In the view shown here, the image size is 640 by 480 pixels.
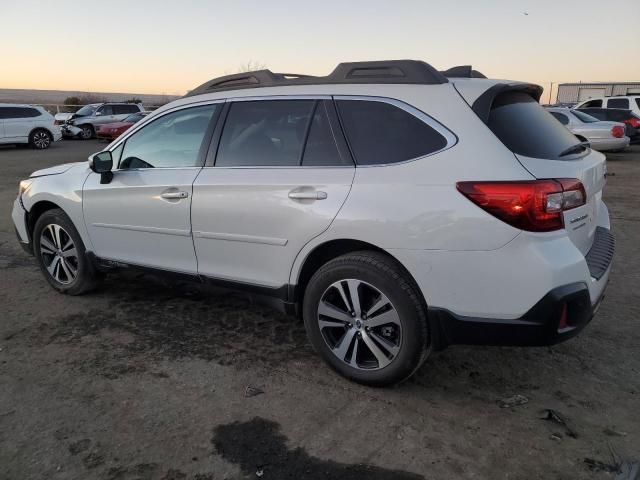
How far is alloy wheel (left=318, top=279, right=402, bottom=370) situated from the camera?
308cm

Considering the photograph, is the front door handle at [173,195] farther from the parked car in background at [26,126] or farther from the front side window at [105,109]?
the front side window at [105,109]

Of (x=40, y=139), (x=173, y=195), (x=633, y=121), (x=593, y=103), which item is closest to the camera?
(x=173, y=195)

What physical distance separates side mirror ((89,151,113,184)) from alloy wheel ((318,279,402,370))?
212cm

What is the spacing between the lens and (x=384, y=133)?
308 cm

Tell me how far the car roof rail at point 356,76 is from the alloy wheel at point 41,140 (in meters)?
20.3

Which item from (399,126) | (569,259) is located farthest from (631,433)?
(399,126)

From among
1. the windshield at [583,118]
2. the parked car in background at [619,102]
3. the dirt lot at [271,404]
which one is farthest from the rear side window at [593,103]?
the dirt lot at [271,404]

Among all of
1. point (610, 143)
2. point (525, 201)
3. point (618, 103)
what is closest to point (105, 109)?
point (610, 143)

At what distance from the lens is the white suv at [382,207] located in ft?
8.82

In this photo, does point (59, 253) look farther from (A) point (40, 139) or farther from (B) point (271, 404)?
(A) point (40, 139)

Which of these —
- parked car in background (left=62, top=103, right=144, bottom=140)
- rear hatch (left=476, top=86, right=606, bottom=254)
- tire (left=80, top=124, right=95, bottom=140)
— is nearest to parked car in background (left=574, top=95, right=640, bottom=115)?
rear hatch (left=476, top=86, right=606, bottom=254)

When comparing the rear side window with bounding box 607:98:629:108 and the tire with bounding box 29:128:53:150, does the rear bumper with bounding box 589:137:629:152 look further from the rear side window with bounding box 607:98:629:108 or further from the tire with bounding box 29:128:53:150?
the tire with bounding box 29:128:53:150

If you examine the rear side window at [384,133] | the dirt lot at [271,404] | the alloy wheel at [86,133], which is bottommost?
the alloy wheel at [86,133]

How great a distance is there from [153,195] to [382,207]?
1.85 m
